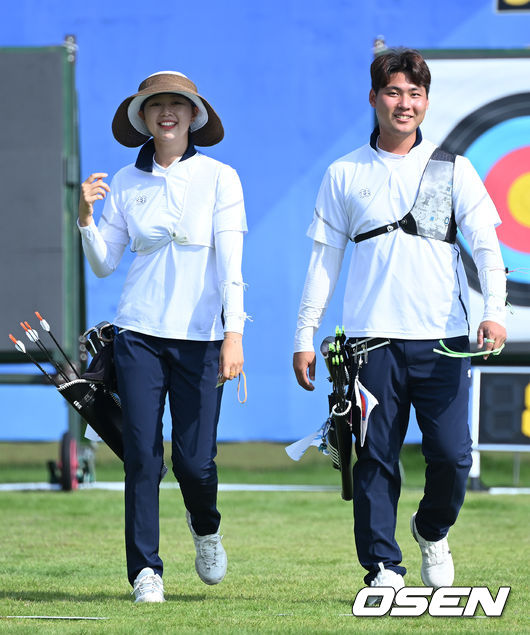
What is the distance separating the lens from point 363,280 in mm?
4160

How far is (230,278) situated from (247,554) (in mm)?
1949

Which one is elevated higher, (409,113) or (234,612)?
(409,113)

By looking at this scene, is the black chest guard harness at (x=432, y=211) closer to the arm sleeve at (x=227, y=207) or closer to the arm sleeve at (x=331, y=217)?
the arm sleeve at (x=331, y=217)

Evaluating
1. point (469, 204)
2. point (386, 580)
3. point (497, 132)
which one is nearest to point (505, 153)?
point (497, 132)

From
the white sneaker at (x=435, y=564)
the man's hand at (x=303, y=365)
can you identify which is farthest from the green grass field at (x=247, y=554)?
the man's hand at (x=303, y=365)

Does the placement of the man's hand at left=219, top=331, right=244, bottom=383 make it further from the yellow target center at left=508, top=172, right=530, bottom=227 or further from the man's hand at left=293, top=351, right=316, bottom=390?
the yellow target center at left=508, top=172, right=530, bottom=227

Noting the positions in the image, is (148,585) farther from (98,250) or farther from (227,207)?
(227,207)

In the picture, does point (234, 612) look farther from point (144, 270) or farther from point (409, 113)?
point (409, 113)

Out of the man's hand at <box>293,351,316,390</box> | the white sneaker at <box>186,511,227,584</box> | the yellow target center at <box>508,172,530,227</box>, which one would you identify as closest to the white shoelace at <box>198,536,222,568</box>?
the white sneaker at <box>186,511,227,584</box>

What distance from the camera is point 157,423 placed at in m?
4.22

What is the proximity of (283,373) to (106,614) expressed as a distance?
5.60 m

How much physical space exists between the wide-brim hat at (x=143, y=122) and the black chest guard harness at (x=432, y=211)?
77cm

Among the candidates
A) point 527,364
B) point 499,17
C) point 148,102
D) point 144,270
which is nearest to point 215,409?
point 144,270

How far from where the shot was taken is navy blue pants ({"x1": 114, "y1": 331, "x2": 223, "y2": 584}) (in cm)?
417
